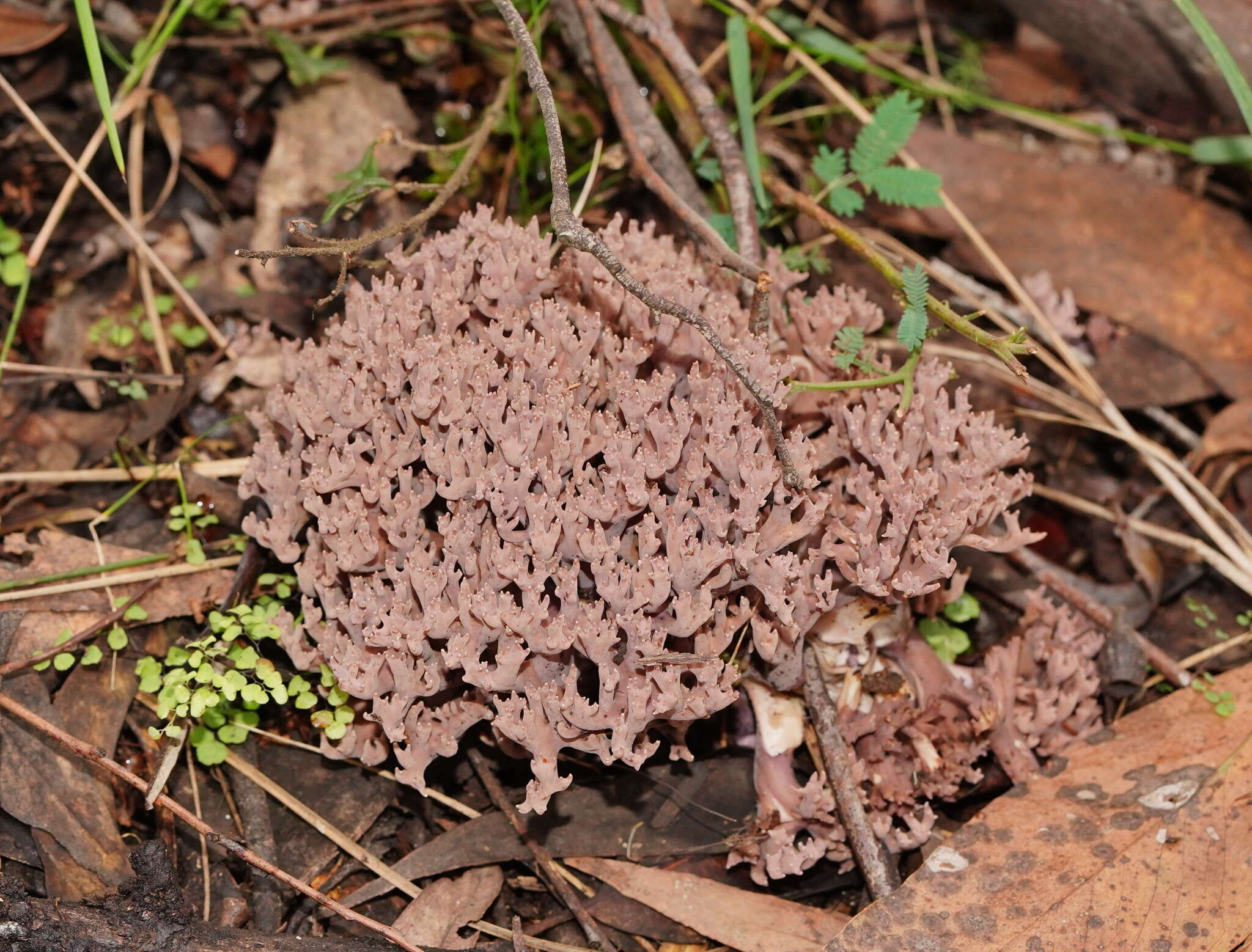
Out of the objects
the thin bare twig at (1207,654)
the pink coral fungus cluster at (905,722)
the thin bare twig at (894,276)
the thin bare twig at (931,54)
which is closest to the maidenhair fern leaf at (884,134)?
the thin bare twig at (894,276)

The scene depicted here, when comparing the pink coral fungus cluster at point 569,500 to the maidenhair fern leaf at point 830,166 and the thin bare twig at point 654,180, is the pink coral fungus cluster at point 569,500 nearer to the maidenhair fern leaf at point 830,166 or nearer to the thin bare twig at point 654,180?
the thin bare twig at point 654,180

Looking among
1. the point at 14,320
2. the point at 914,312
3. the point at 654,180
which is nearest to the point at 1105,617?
the point at 914,312

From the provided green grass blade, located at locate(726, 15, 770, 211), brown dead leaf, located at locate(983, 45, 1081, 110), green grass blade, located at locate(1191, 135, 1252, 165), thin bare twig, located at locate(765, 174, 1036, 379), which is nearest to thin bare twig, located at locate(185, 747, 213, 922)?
thin bare twig, located at locate(765, 174, 1036, 379)

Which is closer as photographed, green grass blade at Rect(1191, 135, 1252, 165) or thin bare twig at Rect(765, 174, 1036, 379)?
thin bare twig at Rect(765, 174, 1036, 379)

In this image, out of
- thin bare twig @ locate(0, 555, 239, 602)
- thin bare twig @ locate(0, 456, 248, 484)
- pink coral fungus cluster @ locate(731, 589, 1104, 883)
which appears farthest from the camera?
thin bare twig @ locate(0, 456, 248, 484)

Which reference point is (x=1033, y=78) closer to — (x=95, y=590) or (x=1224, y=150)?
(x=1224, y=150)

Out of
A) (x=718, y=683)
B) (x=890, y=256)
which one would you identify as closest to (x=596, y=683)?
(x=718, y=683)

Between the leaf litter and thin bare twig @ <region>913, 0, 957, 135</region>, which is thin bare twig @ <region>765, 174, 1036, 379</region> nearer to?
the leaf litter

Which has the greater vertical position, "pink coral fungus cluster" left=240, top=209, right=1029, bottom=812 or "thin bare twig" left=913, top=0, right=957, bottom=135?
"thin bare twig" left=913, top=0, right=957, bottom=135
